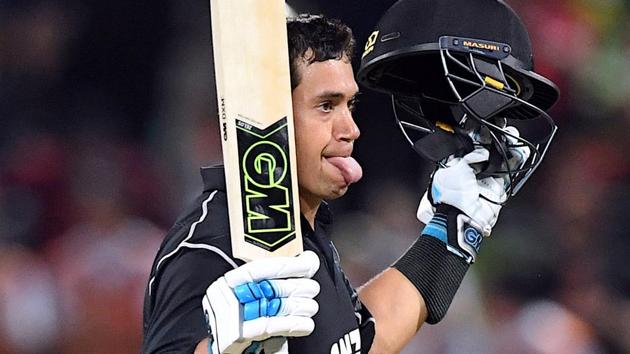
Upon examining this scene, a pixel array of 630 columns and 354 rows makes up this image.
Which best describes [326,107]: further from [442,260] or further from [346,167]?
[442,260]

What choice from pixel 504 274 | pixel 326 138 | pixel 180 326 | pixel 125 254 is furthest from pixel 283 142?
pixel 504 274

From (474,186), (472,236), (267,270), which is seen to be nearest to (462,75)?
(474,186)

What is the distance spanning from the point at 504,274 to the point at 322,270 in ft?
4.52

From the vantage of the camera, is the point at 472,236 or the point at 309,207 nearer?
the point at 309,207

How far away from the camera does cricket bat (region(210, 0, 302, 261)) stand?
1.39 m

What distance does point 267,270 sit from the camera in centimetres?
133

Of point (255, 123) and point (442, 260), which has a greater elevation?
point (255, 123)

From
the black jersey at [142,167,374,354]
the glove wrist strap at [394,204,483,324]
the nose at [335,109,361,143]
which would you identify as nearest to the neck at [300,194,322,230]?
the black jersey at [142,167,374,354]

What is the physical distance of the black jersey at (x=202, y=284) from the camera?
1441 millimetres

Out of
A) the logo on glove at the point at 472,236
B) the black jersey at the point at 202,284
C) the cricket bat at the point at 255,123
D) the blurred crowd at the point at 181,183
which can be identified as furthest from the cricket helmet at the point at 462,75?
the blurred crowd at the point at 181,183

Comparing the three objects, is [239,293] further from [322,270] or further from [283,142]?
[322,270]

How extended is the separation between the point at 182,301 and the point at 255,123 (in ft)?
0.92

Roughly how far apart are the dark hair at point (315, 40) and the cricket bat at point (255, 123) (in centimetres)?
19

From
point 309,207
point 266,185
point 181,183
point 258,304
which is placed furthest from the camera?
point 181,183
